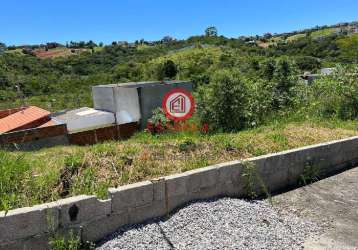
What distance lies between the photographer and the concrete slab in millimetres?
3551

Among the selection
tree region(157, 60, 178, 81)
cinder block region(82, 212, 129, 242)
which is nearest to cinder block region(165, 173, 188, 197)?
cinder block region(82, 212, 129, 242)

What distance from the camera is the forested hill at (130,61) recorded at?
3634 centimetres

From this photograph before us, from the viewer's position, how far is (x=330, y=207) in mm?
4301

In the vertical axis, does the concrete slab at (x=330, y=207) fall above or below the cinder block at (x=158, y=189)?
below

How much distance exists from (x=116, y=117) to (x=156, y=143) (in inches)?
632

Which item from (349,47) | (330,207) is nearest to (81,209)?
(330,207)

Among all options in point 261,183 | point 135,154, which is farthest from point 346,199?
point 135,154

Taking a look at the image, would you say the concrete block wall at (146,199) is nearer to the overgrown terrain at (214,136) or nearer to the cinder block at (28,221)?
the cinder block at (28,221)

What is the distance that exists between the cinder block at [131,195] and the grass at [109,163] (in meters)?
0.13

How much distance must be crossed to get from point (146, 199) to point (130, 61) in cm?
5886

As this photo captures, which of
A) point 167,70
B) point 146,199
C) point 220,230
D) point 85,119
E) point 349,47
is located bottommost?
point 85,119

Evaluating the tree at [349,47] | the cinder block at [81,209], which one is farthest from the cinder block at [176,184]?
the tree at [349,47]

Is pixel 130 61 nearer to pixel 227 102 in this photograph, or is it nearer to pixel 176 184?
pixel 227 102

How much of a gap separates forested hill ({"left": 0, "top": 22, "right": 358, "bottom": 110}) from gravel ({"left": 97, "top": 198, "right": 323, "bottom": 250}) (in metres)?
24.5
